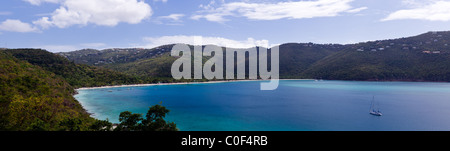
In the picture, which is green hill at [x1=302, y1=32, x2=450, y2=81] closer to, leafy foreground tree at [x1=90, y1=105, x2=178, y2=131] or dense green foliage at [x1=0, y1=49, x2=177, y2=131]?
leafy foreground tree at [x1=90, y1=105, x2=178, y2=131]

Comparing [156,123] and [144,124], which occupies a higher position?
[156,123]

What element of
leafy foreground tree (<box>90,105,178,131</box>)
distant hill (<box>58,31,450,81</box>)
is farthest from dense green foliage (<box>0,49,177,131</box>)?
distant hill (<box>58,31,450,81</box>)

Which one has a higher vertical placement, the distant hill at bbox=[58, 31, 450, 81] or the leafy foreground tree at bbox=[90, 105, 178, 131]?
the distant hill at bbox=[58, 31, 450, 81]

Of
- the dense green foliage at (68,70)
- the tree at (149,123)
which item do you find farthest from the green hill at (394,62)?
the tree at (149,123)

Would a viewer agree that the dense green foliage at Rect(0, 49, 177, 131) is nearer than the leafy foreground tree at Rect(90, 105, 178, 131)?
Yes

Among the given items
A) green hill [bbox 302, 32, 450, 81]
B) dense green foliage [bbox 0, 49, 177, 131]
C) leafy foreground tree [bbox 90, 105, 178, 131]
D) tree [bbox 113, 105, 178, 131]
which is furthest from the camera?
green hill [bbox 302, 32, 450, 81]

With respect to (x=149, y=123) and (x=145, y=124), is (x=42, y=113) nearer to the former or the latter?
(x=145, y=124)

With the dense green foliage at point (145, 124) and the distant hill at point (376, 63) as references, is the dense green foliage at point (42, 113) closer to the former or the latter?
the dense green foliage at point (145, 124)

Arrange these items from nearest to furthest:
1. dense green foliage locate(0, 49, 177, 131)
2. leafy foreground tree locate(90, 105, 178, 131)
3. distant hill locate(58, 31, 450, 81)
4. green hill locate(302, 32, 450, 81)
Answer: dense green foliage locate(0, 49, 177, 131)
leafy foreground tree locate(90, 105, 178, 131)
green hill locate(302, 32, 450, 81)
distant hill locate(58, 31, 450, 81)

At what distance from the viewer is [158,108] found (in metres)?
18.6

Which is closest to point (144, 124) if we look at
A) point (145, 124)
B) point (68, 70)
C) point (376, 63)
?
point (145, 124)
